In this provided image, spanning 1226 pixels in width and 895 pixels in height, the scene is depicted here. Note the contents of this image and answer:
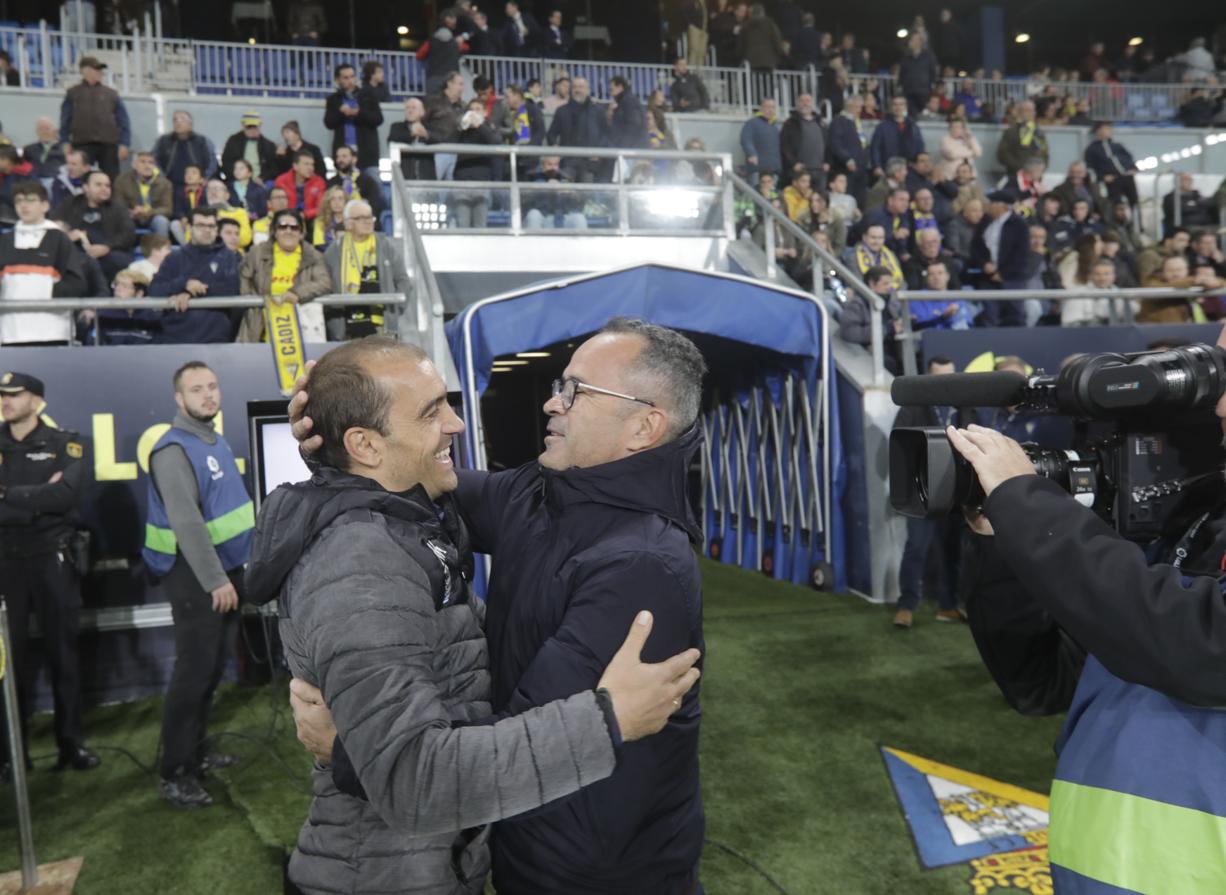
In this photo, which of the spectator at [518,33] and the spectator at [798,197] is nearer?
the spectator at [798,197]

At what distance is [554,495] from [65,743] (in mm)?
3800

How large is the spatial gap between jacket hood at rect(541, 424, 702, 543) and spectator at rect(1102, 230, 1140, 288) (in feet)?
28.2

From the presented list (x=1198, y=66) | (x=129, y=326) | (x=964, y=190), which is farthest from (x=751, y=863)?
(x=1198, y=66)

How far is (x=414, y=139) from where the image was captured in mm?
9172

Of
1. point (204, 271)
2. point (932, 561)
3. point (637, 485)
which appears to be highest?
point (204, 271)

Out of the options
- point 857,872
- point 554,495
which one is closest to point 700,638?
point 554,495

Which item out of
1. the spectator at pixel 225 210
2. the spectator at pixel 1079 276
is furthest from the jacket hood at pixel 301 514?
the spectator at pixel 1079 276

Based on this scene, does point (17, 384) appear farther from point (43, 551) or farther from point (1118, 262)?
point (1118, 262)

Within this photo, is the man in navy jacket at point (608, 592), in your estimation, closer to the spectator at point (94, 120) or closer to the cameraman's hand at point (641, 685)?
the cameraman's hand at point (641, 685)

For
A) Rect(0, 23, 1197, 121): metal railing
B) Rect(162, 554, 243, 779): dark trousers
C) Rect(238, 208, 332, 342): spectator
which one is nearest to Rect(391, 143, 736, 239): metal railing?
Rect(238, 208, 332, 342): spectator

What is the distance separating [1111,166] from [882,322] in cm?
770

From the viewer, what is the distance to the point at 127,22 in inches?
544

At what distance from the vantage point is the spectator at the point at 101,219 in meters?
7.46

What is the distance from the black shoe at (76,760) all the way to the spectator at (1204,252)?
965 centimetres
